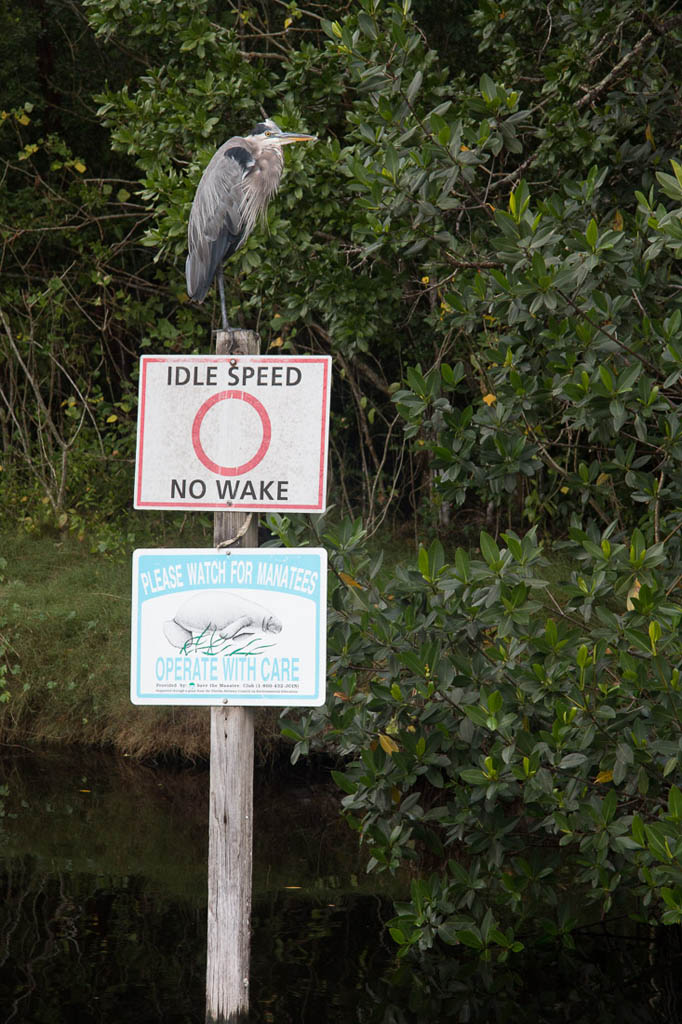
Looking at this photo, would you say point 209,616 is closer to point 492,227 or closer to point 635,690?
point 635,690

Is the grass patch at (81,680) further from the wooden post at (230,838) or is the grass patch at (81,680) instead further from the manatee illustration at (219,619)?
the manatee illustration at (219,619)

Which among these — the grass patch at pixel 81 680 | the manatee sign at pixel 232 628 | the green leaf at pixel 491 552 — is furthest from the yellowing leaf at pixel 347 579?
the grass patch at pixel 81 680

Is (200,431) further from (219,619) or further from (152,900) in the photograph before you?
(152,900)

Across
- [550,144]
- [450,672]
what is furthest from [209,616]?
[550,144]

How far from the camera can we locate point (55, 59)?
380 inches

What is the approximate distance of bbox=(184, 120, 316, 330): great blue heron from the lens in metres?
3.85

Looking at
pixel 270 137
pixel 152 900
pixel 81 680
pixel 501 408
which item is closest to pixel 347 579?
pixel 501 408

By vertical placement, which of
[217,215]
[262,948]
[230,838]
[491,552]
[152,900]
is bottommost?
[262,948]

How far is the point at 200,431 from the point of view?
3.16 metres

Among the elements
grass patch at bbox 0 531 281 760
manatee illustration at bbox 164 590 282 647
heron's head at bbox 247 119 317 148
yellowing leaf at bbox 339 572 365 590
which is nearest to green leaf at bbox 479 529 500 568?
yellowing leaf at bbox 339 572 365 590

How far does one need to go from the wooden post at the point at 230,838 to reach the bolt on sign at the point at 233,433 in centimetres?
12

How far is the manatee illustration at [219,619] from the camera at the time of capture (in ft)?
10.2

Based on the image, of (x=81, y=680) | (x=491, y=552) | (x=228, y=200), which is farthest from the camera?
(x=81, y=680)

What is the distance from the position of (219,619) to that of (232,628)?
0.04 meters
